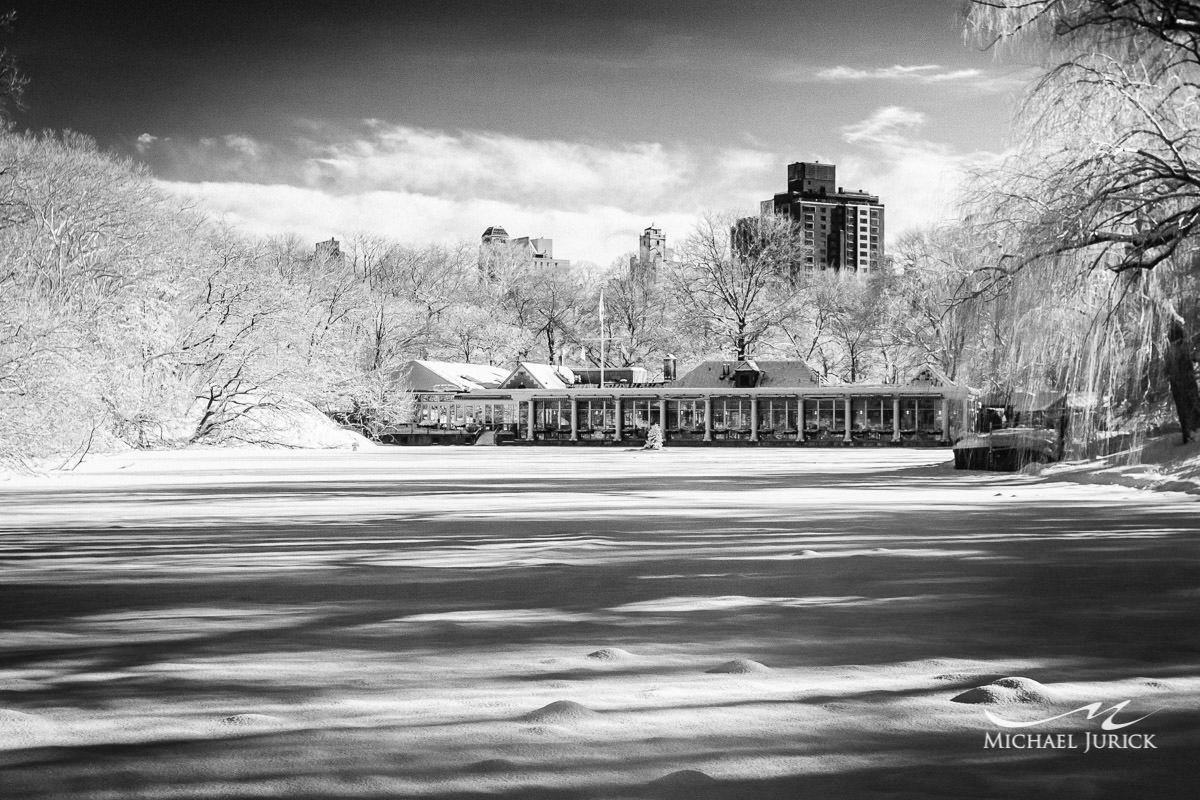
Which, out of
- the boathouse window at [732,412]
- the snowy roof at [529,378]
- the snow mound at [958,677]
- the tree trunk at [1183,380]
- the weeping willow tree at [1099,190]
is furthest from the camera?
the snowy roof at [529,378]

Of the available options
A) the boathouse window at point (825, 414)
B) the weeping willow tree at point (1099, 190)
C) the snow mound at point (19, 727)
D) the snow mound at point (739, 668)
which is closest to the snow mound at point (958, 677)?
the snow mound at point (739, 668)

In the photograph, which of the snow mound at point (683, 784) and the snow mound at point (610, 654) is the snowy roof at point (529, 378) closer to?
the snow mound at point (610, 654)

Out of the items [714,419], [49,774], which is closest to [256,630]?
[49,774]

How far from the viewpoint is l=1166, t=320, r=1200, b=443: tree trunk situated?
20141mm

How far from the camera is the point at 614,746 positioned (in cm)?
438

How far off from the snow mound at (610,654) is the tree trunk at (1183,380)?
55.0ft

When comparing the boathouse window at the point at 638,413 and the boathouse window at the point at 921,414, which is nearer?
the boathouse window at the point at 921,414

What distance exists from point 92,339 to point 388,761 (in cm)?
2989

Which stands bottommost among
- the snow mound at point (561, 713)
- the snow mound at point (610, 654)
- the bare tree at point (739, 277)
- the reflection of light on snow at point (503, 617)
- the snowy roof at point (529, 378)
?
the reflection of light on snow at point (503, 617)

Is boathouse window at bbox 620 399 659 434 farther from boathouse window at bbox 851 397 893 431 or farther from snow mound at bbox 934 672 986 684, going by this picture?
snow mound at bbox 934 672 986 684

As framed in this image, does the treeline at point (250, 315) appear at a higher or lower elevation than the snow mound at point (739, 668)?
higher

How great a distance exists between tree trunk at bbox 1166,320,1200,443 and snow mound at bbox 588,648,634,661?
55.0 feet

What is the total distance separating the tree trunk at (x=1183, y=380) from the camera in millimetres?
20141

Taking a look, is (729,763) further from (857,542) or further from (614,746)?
(857,542)
